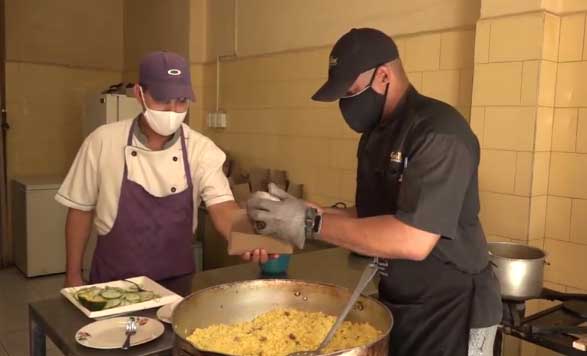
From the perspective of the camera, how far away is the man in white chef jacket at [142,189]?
189cm

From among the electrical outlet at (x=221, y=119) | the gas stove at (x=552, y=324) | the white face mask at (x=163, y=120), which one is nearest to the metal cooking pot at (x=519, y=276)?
the gas stove at (x=552, y=324)

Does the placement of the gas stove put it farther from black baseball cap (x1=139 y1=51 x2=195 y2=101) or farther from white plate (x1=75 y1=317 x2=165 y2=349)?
black baseball cap (x1=139 y1=51 x2=195 y2=101)

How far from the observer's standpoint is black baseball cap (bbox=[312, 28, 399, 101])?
133 centimetres

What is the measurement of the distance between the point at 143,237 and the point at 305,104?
1602 millimetres

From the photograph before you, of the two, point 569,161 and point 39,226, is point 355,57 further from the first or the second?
point 39,226

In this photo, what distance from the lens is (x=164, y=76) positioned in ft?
6.03

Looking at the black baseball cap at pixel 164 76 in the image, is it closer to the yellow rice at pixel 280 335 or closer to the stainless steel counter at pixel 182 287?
the stainless steel counter at pixel 182 287

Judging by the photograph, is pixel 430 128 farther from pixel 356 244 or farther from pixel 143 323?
pixel 143 323

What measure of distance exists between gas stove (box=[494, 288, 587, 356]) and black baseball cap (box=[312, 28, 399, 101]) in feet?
3.17

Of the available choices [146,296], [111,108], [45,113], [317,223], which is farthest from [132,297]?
[45,113]

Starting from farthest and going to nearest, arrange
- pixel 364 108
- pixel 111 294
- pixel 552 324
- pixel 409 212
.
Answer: pixel 552 324, pixel 111 294, pixel 364 108, pixel 409 212

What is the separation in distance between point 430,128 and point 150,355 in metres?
0.81

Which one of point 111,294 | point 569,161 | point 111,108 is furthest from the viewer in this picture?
point 111,108

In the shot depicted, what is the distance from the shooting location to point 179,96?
1866 mm
